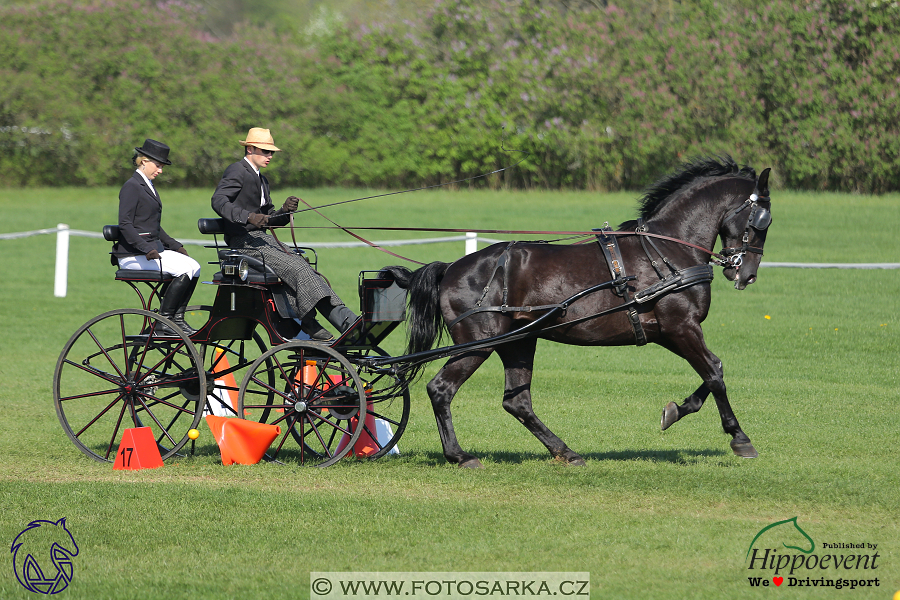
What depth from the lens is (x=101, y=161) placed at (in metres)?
28.7

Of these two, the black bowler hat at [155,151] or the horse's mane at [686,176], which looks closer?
the horse's mane at [686,176]

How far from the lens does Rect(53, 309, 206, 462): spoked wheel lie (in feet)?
24.3

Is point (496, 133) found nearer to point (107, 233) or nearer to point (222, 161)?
point (222, 161)

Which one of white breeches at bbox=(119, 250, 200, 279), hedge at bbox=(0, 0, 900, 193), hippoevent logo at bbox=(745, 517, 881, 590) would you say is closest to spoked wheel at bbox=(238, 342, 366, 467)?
white breeches at bbox=(119, 250, 200, 279)

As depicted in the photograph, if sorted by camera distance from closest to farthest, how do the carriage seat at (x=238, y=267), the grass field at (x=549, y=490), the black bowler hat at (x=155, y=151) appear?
the grass field at (x=549, y=490)
the carriage seat at (x=238, y=267)
the black bowler hat at (x=155, y=151)

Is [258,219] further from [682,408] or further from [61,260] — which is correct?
[61,260]

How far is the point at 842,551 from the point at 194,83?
84.6ft

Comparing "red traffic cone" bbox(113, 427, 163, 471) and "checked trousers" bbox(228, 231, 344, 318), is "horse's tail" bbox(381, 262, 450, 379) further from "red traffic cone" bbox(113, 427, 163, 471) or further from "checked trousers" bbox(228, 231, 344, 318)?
"red traffic cone" bbox(113, 427, 163, 471)

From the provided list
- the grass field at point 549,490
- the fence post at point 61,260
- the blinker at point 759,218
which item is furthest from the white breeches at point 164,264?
the fence post at point 61,260

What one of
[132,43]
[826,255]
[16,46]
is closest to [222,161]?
[132,43]

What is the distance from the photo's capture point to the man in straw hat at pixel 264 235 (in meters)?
7.27

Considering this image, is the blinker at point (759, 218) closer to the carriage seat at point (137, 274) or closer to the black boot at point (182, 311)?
the black boot at point (182, 311)

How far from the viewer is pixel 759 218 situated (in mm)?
7133

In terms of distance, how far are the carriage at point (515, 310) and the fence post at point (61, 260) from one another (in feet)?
30.3
